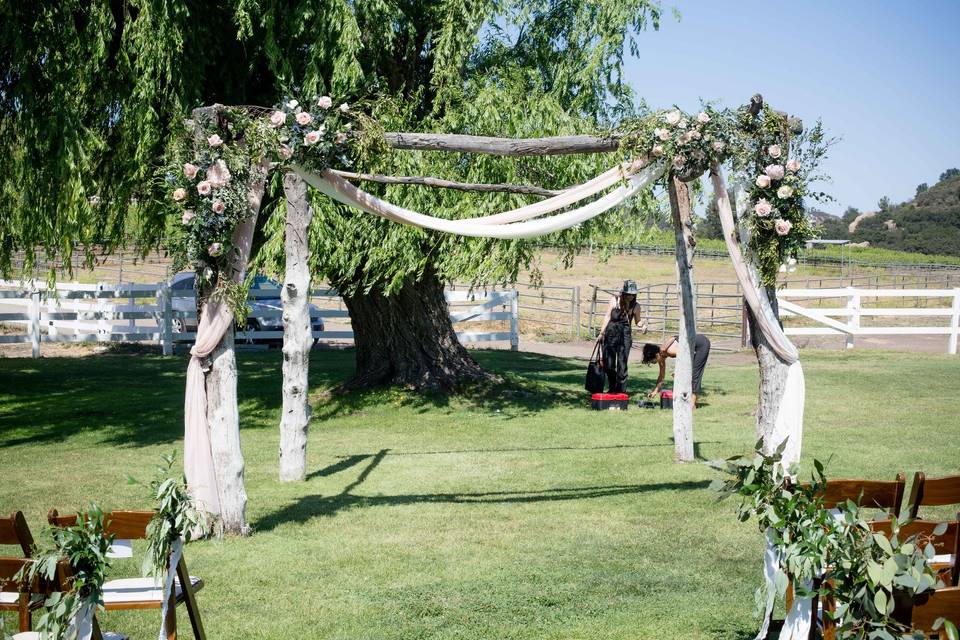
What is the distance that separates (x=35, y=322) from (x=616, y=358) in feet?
42.7

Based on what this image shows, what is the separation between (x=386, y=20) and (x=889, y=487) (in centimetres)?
928

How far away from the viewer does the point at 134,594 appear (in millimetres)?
4816

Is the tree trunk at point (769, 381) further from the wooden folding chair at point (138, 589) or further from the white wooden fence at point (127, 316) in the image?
the white wooden fence at point (127, 316)

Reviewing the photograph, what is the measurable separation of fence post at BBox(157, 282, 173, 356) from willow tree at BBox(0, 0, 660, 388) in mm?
6731

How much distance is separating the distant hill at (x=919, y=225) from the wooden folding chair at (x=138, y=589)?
8463 centimetres

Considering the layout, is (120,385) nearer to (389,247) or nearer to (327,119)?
(389,247)

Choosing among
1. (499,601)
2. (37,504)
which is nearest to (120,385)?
(37,504)

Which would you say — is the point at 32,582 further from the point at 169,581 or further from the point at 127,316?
the point at 127,316

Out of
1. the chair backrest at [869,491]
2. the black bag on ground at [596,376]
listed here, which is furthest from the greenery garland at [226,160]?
the black bag on ground at [596,376]

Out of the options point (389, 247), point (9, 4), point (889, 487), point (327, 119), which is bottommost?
point (889, 487)

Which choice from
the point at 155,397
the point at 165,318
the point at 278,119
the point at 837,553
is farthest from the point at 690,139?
the point at 165,318

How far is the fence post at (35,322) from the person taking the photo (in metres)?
19.2

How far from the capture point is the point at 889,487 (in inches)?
192

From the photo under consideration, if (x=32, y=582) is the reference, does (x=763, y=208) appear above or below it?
above
